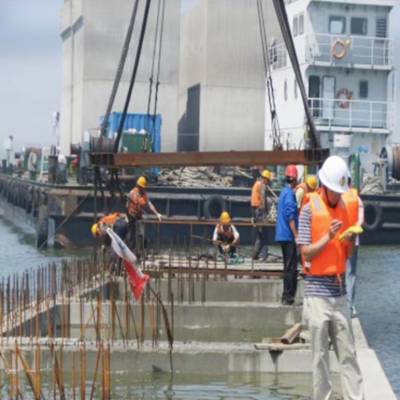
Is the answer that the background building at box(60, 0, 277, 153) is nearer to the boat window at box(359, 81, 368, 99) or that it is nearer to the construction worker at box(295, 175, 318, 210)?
the boat window at box(359, 81, 368, 99)

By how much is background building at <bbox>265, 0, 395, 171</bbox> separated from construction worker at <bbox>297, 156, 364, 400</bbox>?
106ft

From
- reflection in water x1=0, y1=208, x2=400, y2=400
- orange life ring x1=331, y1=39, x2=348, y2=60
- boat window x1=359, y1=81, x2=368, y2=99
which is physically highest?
orange life ring x1=331, y1=39, x2=348, y2=60

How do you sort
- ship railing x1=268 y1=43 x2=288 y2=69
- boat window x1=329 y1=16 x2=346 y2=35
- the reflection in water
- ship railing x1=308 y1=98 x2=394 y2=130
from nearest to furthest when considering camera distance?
the reflection in water → ship railing x1=308 y1=98 x2=394 y2=130 → boat window x1=329 y1=16 x2=346 y2=35 → ship railing x1=268 y1=43 x2=288 y2=69

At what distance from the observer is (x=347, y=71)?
1644 inches

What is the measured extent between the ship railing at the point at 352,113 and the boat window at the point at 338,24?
2.65 m

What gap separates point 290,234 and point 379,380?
4.90 meters

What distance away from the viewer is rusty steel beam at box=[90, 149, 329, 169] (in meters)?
15.0

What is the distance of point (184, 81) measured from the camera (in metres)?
60.1

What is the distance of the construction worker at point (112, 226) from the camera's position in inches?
689

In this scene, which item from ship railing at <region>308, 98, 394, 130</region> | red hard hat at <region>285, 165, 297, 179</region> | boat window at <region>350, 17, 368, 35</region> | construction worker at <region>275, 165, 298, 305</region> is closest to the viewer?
construction worker at <region>275, 165, 298, 305</region>

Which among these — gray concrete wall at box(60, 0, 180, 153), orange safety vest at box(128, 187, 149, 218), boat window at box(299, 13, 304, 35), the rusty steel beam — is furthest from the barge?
the rusty steel beam

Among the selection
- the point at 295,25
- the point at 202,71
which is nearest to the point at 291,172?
the point at 295,25

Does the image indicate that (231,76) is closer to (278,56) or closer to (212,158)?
(278,56)

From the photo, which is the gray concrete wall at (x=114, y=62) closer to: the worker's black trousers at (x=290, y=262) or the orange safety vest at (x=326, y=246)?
the worker's black trousers at (x=290, y=262)
